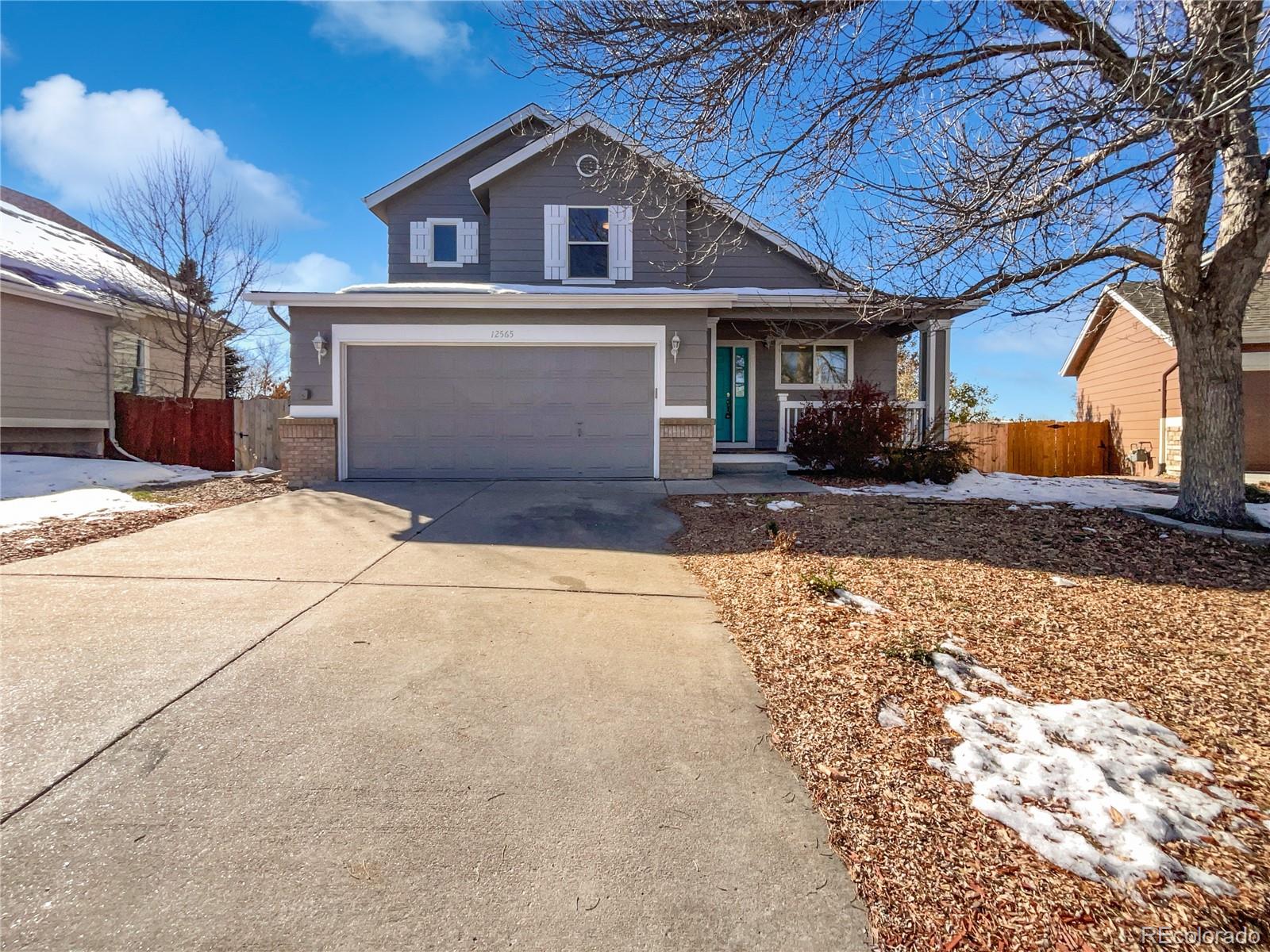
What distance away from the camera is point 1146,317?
574 inches

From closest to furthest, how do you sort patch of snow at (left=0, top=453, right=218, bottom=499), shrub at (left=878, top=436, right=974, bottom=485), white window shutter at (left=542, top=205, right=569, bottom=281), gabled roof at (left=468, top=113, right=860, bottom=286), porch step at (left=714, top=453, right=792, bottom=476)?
1. gabled roof at (left=468, top=113, right=860, bottom=286)
2. patch of snow at (left=0, top=453, right=218, bottom=499)
3. shrub at (left=878, top=436, right=974, bottom=485)
4. porch step at (left=714, top=453, right=792, bottom=476)
5. white window shutter at (left=542, top=205, right=569, bottom=281)

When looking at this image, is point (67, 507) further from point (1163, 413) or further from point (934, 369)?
point (1163, 413)

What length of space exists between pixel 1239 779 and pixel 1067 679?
0.79 meters

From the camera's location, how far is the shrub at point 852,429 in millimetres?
9812

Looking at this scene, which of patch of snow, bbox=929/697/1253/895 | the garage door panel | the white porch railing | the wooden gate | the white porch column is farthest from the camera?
the wooden gate

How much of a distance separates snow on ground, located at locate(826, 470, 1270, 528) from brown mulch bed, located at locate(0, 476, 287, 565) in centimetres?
867

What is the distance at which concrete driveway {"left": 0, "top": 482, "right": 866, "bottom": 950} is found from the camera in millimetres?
1645

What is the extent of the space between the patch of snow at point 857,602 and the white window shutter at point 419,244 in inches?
485

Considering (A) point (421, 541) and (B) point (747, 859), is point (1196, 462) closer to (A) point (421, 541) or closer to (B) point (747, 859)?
(B) point (747, 859)

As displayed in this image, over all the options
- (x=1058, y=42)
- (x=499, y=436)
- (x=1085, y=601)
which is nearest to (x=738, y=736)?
(x=1085, y=601)

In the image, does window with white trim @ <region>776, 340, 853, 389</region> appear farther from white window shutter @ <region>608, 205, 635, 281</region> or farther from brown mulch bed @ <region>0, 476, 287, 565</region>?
brown mulch bed @ <region>0, 476, 287, 565</region>

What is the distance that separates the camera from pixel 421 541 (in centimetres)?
577

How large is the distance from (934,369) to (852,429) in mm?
3167

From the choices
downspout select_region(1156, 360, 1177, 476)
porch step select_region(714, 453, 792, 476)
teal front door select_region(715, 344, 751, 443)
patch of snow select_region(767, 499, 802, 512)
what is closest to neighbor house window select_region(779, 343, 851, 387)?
teal front door select_region(715, 344, 751, 443)
